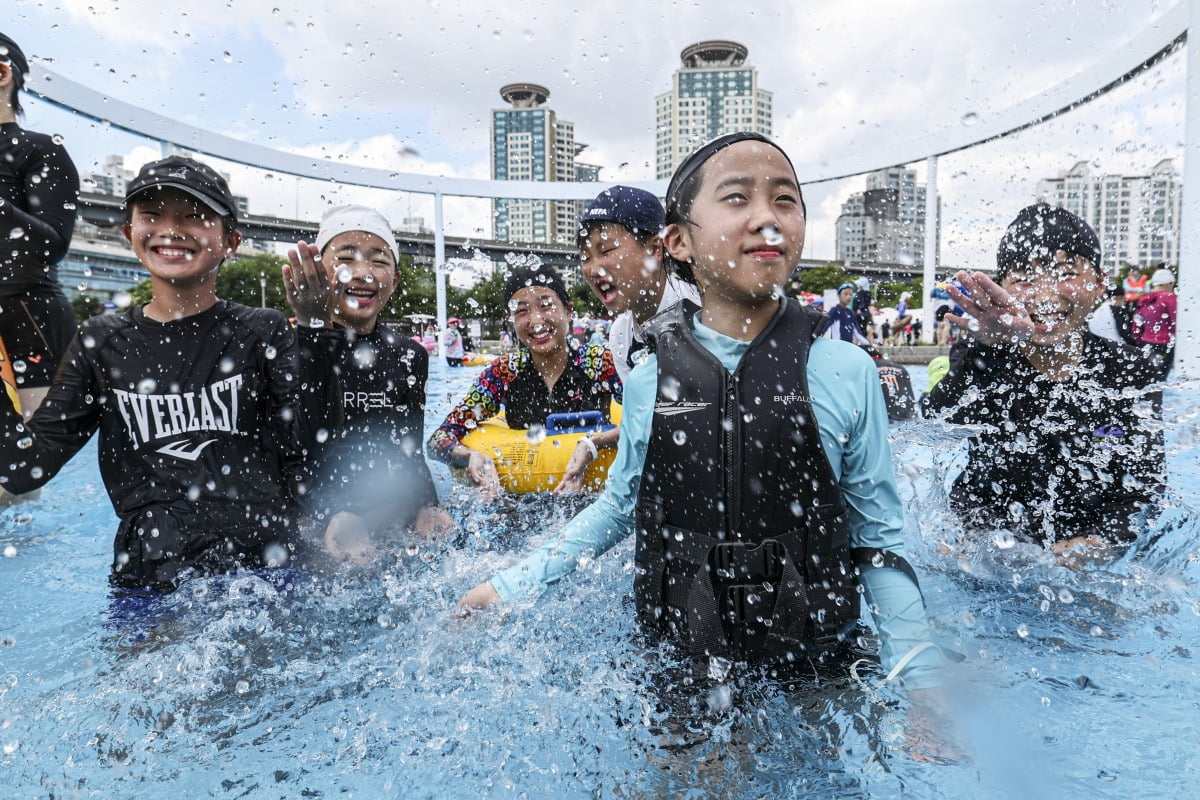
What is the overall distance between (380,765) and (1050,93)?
1561cm

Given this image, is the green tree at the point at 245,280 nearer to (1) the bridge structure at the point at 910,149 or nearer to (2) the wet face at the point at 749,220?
(1) the bridge structure at the point at 910,149

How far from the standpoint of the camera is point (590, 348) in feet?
14.6

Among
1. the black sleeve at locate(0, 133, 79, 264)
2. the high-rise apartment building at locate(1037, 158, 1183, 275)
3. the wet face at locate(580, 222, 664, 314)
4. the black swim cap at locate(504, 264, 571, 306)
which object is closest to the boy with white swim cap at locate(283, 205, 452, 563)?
the black swim cap at locate(504, 264, 571, 306)

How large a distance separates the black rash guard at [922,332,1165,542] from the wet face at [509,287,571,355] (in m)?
2.05

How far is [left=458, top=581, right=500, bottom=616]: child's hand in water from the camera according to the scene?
6.38ft

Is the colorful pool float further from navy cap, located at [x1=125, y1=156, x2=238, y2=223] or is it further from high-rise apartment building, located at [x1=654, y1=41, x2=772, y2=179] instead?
high-rise apartment building, located at [x1=654, y1=41, x2=772, y2=179]

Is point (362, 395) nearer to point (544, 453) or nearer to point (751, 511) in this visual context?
point (544, 453)

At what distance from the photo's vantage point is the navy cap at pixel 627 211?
11.3ft

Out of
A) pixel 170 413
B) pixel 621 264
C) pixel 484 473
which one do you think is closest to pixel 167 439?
pixel 170 413

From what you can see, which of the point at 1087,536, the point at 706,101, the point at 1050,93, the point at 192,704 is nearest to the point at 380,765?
the point at 192,704

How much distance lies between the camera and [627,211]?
3.45m

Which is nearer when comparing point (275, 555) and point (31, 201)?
point (275, 555)

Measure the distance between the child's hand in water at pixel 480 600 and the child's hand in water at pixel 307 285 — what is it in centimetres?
154

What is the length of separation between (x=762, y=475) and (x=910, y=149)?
2091cm
